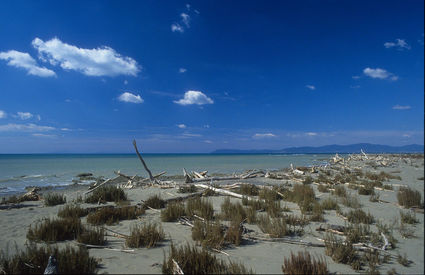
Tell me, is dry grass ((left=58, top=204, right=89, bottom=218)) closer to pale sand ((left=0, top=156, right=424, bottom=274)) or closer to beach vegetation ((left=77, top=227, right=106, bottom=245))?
pale sand ((left=0, top=156, right=424, bottom=274))

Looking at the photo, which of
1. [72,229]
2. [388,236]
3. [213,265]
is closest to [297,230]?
[388,236]

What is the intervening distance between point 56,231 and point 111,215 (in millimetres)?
1899

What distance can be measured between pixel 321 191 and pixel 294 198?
11.2 feet

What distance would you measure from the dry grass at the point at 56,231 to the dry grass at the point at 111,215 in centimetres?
99

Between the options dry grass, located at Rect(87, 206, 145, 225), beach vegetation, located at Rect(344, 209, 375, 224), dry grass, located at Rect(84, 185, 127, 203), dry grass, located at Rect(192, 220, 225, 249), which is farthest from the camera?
dry grass, located at Rect(84, 185, 127, 203)

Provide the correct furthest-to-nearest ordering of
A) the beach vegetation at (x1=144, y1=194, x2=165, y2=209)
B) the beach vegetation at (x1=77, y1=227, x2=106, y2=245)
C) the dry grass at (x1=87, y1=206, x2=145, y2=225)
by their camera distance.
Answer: the beach vegetation at (x1=144, y1=194, x2=165, y2=209) → the dry grass at (x1=87, y1=206, x2=145, y2=225) → the beach vegetation at (x1=77, y1=227, x2=106, y2=245)

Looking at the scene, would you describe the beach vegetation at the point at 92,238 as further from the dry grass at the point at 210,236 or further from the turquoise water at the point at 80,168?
the turquoise water at the point at 80,168

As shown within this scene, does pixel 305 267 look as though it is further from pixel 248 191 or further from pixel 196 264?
pixel 248 191

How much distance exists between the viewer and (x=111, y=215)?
6.62 m

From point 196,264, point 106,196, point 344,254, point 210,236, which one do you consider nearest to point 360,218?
point 344,254

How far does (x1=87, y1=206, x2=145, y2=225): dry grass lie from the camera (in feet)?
20.5

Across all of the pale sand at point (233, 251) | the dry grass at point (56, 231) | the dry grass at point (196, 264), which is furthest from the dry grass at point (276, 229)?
the dry grass at point (56, 231)

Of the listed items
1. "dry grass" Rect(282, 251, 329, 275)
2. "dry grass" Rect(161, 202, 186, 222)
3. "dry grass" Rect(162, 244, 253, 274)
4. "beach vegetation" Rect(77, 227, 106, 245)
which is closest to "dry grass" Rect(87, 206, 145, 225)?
"dry grass" Rect(161, 202, 186, 222)

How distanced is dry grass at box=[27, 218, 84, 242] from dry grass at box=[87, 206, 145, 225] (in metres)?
0.99
